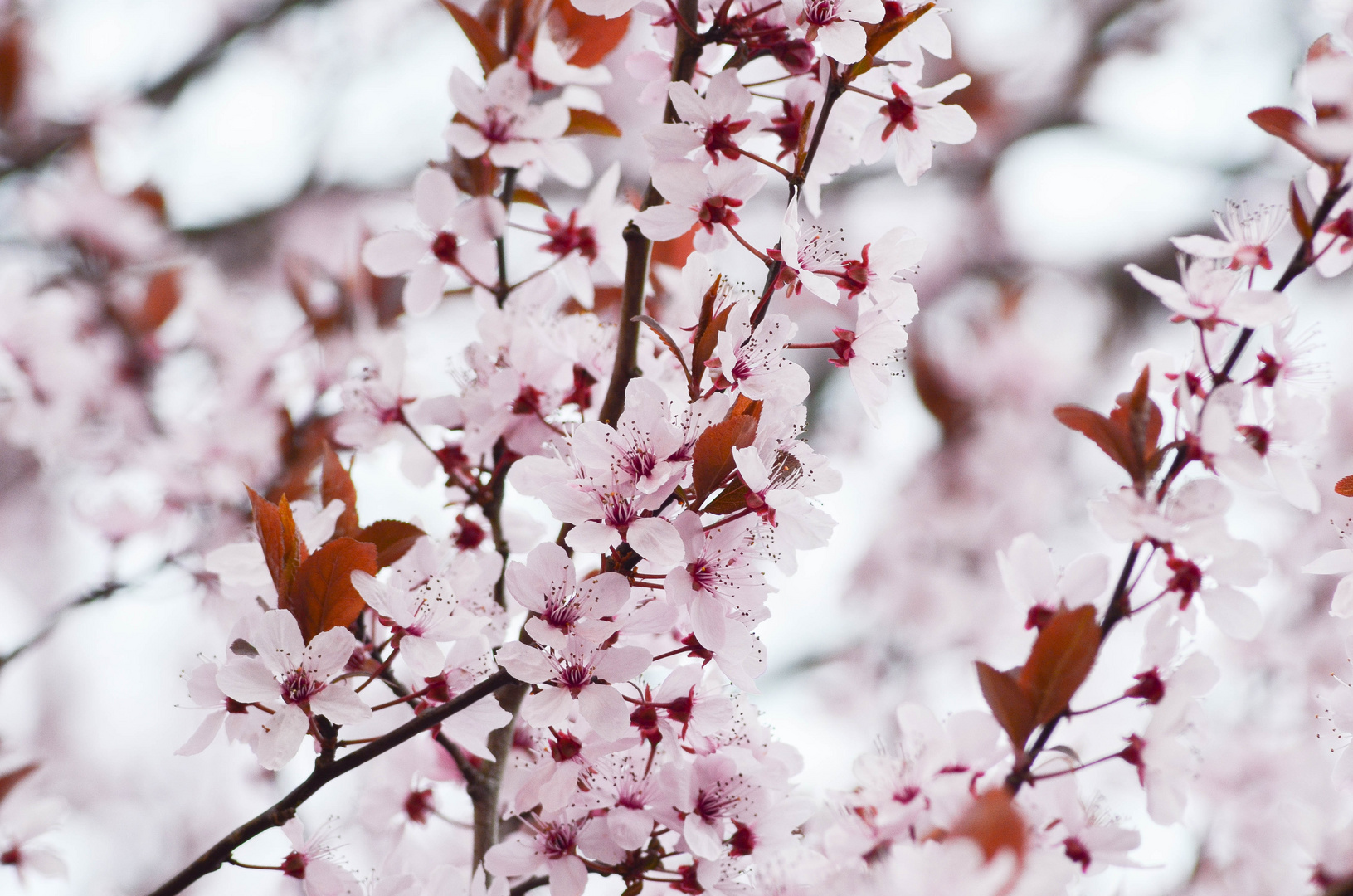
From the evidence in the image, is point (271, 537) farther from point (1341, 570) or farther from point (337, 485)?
point (1341, 570)

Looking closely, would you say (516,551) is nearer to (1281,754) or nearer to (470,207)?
(470,207)

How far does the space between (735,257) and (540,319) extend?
2484 millimetres

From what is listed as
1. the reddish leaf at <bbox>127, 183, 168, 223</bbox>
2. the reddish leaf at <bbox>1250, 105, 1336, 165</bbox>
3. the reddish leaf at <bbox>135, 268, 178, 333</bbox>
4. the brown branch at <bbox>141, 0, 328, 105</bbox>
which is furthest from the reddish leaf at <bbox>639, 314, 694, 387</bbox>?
the brown branch at <bbox>141, 0, 328, 105</bbox>

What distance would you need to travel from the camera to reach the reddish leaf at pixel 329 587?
873mm

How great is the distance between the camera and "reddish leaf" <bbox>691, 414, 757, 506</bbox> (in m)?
0.80

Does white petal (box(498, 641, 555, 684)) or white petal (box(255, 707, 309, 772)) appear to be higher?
white petal (box(498, 641, 555, 684))

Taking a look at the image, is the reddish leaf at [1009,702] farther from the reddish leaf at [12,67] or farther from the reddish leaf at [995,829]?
the reddish leaf at [12,67]

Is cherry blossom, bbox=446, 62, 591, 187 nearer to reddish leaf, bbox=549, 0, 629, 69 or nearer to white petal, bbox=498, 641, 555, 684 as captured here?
reddish leaf, bbox=549, 0, 629, 69

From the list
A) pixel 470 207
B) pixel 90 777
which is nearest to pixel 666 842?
pixel 470 207

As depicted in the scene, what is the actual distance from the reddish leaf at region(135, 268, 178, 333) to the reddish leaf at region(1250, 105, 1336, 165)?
255 centimetres

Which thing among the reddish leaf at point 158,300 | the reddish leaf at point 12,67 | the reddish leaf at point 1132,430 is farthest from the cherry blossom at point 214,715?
the reddish leaf at point 12,67

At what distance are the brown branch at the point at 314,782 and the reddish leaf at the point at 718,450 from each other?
228 mm

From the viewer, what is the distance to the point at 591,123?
118 cm

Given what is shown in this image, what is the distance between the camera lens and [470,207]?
1.14 metres
